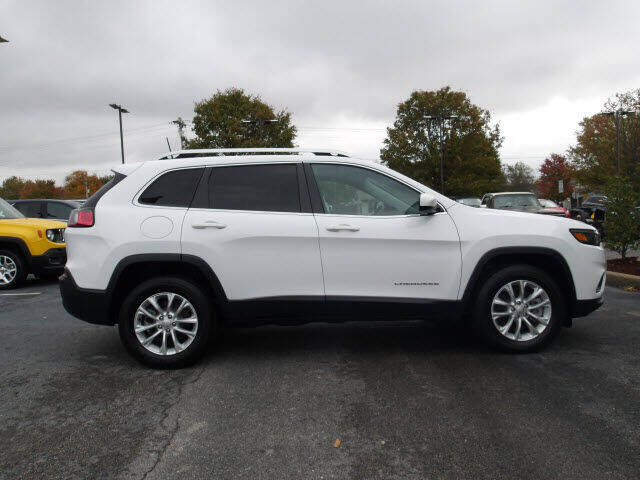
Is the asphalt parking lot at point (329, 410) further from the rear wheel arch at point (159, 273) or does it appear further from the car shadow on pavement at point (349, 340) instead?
the rear wheel arch at point (159, 273)

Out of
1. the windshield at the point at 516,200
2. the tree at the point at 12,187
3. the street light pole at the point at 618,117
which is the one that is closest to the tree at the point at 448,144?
the street light pole at the point at 618,117

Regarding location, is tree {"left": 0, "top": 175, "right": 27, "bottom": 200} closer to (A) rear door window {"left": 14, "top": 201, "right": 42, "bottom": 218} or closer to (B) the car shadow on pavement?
(A) rear door window {"left": 14, "top": 201, "right": 42, "bottom": 218}

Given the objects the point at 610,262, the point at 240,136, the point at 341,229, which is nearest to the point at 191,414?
the point at 341,229

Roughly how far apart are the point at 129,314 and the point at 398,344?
2521mm

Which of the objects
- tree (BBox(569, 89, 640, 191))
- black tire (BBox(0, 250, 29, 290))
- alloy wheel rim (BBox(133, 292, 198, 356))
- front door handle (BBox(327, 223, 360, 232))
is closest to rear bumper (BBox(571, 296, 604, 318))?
front door handle (BBox(327, 223, 360, 232))

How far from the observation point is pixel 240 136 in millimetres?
49750

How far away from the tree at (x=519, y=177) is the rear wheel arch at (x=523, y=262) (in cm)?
9420

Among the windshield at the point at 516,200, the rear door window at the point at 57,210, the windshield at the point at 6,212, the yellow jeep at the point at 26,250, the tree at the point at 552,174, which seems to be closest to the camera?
the yellow jeep at the point at 26,250

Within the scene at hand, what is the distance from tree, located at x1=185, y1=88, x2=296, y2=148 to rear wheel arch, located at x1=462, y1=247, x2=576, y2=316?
4499cm

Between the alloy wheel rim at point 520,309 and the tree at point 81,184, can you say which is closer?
the alloy wheel rim at point 520,309

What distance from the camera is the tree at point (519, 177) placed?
95.6m

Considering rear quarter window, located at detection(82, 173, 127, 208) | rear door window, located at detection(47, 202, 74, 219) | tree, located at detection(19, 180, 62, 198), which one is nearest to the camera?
rear quarter window, located at detection(82, 173, 127, 208)

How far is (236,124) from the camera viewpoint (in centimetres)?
4950

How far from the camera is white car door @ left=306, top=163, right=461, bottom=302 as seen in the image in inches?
179
